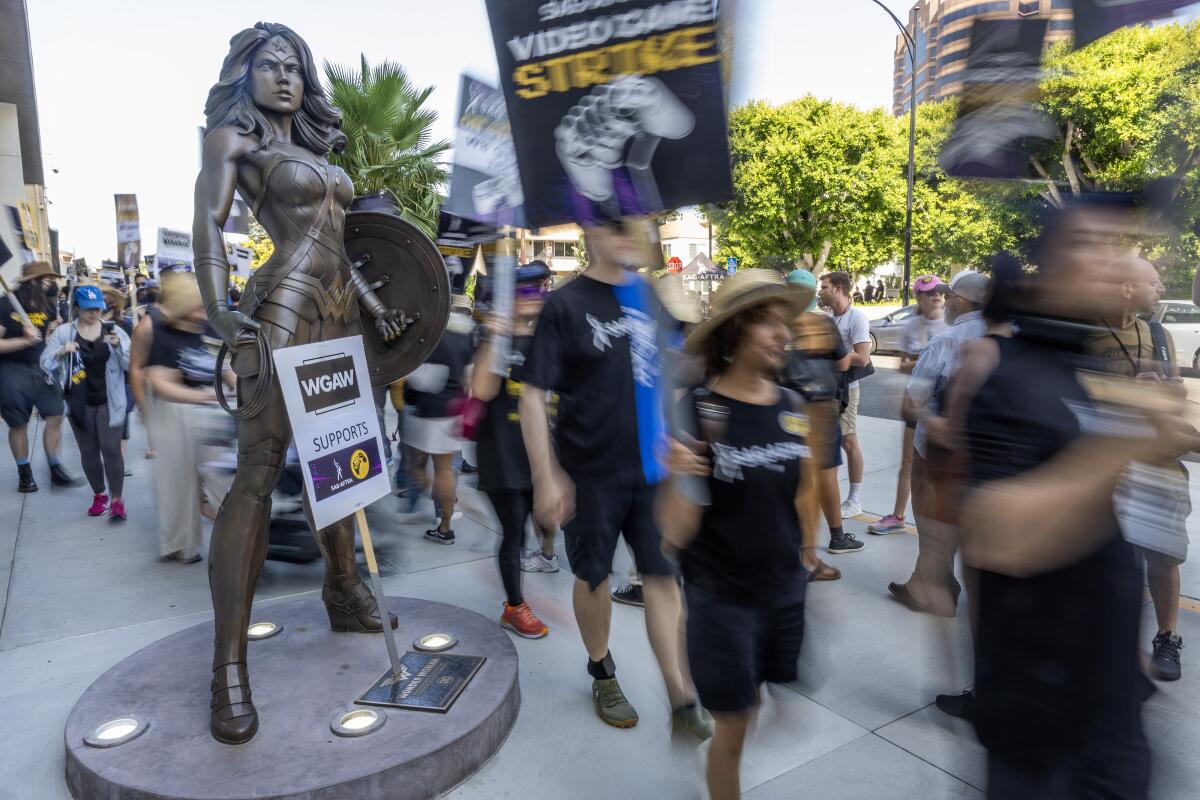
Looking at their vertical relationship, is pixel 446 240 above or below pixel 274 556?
above

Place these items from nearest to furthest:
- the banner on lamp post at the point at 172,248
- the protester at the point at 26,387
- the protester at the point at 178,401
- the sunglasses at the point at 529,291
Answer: the sunglasses at the point at 529,291 → the protester at the point at 178,401 → the protester at the point at 26,387 → the banner on lamp post at the point at 172,248

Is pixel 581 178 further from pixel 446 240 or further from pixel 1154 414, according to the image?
pixel 446 240

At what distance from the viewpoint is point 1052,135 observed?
1851 mm

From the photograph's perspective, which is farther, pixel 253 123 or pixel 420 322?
pixel 420 322

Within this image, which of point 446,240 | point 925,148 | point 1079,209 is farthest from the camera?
point 446,240

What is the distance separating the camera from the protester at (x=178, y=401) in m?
4.75

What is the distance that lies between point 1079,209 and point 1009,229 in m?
0.27

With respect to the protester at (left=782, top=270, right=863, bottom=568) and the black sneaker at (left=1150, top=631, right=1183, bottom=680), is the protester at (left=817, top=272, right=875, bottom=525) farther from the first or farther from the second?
the black sneaker at (left=1150, top=631, right=1183, bottom=680)

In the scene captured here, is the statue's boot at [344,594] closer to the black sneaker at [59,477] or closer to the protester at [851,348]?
the protester at [851,348]

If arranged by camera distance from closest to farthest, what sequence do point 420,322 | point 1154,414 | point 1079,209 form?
point 1154,414 → point 1079,209 → point 420,322

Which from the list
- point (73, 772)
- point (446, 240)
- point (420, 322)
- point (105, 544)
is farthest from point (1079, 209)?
point (105, 544)

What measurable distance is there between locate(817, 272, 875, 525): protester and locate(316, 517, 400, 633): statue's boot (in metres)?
3.41

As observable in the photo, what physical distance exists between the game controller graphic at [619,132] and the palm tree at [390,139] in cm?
1546

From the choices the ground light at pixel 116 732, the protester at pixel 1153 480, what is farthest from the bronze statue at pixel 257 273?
the protester at pixel 1153 480
